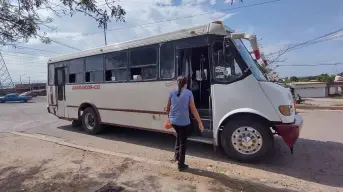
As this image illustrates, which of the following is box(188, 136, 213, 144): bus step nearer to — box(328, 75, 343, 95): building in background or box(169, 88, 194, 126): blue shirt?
box(169, 88, 194, 126): blue shirt

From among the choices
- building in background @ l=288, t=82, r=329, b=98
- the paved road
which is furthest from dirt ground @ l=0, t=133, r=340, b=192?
building in background @ l=288, t=82, r=329, b=98

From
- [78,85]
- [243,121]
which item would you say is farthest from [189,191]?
[78,85]

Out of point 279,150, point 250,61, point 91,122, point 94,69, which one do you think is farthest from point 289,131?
point 91,122

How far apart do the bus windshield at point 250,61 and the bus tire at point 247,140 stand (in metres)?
0.94

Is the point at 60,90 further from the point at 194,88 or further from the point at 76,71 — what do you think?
the point at 194,88

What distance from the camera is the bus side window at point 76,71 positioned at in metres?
8.89

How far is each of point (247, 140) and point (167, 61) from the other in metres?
2.65

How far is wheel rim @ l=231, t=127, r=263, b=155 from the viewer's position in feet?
17.2

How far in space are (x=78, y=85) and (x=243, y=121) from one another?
5.93m

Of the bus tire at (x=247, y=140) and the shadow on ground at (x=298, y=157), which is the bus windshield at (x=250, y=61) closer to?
the bus tire at (x=247, y=140)

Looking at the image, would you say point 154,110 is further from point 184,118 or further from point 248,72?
point 248,72

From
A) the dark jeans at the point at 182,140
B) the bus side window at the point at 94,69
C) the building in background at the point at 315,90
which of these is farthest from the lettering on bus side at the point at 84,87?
the building in background at the point at 315,90

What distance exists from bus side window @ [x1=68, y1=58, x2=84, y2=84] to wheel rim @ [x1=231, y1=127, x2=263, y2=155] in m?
5.78

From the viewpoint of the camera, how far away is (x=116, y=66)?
25.2 feet
